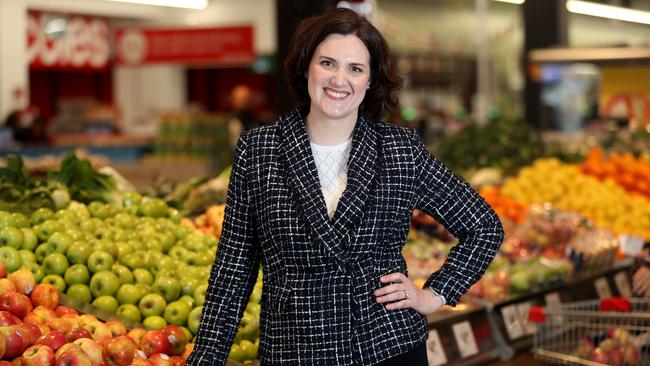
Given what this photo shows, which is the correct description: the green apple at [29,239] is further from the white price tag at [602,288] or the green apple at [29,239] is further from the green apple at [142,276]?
the white price tag at [602,288]

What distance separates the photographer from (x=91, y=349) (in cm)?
285

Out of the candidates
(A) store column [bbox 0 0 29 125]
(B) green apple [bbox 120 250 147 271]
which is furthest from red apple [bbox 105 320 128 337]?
(A) store column [bbox 0 0 29 125]

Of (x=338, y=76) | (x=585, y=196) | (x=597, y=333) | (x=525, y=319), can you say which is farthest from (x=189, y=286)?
(x=585, y=196)

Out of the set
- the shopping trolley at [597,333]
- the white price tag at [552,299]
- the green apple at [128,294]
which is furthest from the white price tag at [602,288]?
the green apple at [128,294]

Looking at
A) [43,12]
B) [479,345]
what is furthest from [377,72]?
[43,12]

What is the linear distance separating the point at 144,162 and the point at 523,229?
26.4 feet

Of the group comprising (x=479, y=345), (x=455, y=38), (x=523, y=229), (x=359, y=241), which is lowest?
(x=479, y=345)

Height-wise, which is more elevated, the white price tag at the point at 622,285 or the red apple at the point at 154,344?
the red apple at the point at 154,344

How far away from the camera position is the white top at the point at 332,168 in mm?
2617

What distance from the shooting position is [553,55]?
9703 millimetres

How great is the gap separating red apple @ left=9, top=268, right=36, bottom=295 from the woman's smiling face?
4.51ft

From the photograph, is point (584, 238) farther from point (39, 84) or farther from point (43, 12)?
point (39, 84)

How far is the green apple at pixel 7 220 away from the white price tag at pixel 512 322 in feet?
7.27

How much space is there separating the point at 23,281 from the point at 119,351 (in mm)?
553
